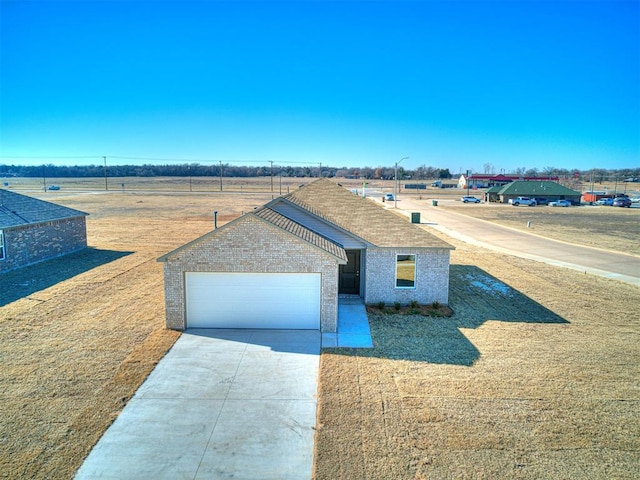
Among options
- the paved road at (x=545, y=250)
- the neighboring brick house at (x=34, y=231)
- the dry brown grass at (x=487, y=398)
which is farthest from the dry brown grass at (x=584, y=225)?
the neighboring brick house at (x=34, y=231)

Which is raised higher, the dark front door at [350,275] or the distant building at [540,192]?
the distant building at [540,192]

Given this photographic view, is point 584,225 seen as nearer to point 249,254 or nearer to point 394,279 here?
point 394,279

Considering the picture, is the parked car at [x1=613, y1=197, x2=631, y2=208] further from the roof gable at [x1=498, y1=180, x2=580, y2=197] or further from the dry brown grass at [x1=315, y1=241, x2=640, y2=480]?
the dry brown grass at [x1=315, y1=241, x2=640, y2=480]

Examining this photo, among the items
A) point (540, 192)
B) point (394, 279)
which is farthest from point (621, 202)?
point (394, 279)

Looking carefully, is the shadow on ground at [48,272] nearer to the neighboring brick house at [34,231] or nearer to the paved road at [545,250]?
the neighboring brick house at [34,231]

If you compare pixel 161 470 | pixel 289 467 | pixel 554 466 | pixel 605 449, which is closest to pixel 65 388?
pixel 161 470
